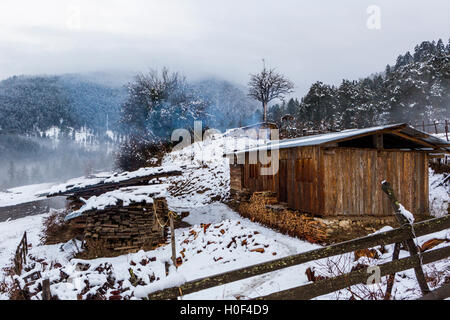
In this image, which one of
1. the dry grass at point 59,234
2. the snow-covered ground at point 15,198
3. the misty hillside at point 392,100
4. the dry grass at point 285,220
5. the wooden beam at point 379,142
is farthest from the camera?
the snow-covered ground at point 15,198

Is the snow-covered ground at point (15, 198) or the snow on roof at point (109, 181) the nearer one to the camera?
the snow on roof at point (109, 181)

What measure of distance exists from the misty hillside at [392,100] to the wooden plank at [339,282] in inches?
1319

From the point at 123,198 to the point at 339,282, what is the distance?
33.4ft

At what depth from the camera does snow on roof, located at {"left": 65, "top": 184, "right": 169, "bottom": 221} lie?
36.6 ft

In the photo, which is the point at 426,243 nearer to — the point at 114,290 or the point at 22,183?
the point at 114,290

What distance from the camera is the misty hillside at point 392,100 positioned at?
132 ft

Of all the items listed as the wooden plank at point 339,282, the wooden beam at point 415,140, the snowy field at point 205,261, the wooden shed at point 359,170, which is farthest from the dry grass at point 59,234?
the wooden beam at point 415,140

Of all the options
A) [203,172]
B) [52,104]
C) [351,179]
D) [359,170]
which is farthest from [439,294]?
[52,104]

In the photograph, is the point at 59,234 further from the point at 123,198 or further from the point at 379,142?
the point at 379,142

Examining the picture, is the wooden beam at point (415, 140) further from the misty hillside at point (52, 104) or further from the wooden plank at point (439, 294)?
the misty hillside at point (52, 104)

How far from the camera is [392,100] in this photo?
43125 mm

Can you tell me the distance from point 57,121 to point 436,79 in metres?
153

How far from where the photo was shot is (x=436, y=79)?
40.9 metres
